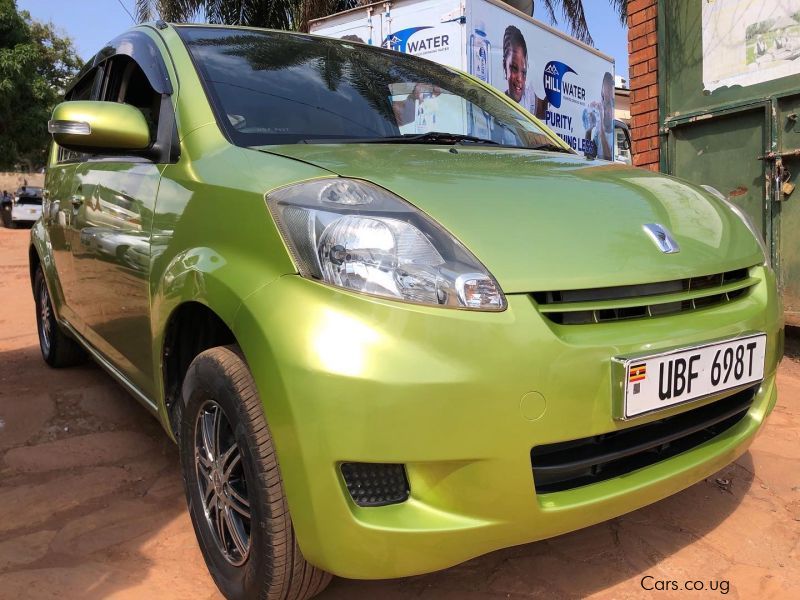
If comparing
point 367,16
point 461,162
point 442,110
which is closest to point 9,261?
point 367,16

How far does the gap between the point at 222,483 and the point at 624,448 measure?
39.6 inches

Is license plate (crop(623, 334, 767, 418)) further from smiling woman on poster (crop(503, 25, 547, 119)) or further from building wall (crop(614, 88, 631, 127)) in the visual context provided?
building wall (crop(614, 88, 631, 127))

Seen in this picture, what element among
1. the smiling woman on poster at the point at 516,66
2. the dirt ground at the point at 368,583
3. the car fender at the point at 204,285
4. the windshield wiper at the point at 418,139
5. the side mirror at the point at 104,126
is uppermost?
the smiling woman on poster at the point at 516,66

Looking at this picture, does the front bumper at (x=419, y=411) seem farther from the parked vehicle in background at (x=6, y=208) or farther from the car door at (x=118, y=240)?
the parked vehicle in background at (x=6, y=208)

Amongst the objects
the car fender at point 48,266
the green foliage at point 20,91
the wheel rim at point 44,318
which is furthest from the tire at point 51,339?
the green foliage at point 20,91

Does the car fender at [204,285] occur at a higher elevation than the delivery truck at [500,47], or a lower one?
lower

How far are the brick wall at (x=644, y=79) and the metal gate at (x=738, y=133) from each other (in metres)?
0.07

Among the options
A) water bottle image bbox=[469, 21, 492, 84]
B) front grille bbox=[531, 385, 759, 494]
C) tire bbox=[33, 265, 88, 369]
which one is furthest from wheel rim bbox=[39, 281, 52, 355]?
water bottle image bbox=[469, 21, 492, 84]

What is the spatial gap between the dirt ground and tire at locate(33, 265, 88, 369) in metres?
0.94

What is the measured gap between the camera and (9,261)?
35.1ft

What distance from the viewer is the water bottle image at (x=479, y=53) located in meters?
6.29

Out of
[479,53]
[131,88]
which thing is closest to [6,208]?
[479,53]

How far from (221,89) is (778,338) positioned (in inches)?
71.9

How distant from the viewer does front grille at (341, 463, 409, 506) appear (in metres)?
1.36
